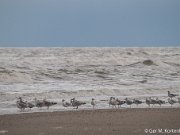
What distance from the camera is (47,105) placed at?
71.2ft

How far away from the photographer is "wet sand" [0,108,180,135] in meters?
14.2

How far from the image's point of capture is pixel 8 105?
901 inches

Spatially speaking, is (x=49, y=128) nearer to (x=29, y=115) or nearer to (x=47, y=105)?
(x=29, y=115)

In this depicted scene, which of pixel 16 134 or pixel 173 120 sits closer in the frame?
pixel 16 134

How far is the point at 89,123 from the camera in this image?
15688 mm

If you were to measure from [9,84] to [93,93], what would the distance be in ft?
25.6

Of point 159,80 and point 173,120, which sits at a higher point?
point 159,80

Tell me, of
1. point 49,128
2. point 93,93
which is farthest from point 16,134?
point 93,93

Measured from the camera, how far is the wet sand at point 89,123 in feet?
46.6

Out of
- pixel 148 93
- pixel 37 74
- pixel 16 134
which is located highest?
pixel 37 74

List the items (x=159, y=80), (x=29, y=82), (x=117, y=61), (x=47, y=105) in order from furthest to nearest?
1. (x=117, y=61)
2. (x=159, y=80)
3. (x=29, y=82)
4. (x=47, y=105)

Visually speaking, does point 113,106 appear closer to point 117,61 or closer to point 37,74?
point 37,74

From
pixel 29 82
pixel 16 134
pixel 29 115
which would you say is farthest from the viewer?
pixel 29 82

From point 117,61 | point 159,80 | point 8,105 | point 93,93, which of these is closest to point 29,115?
point 8,105
